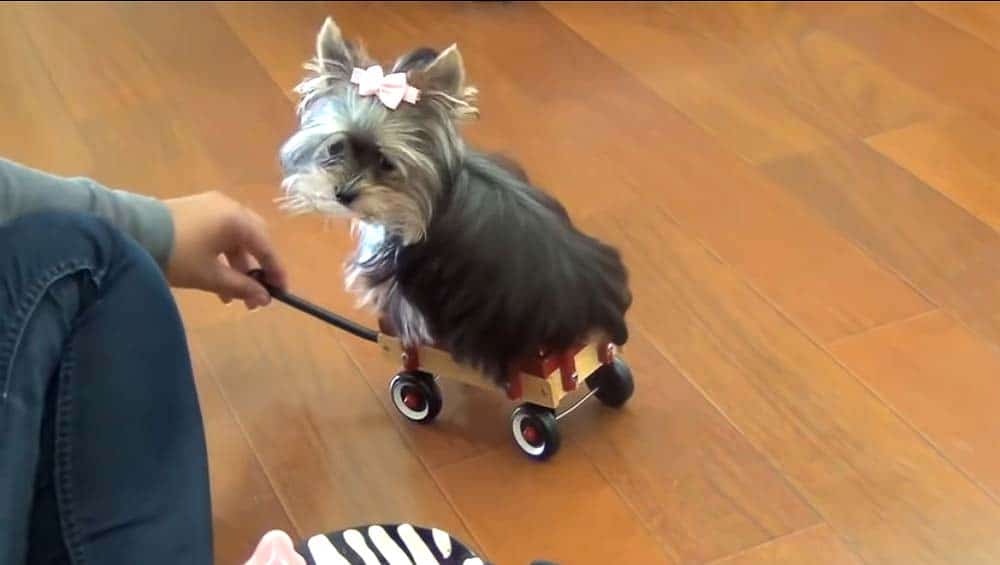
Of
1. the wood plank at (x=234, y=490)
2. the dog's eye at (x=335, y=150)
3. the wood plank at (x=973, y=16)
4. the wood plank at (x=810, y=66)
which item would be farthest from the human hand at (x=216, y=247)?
the wood plank at (x=973, y=16)

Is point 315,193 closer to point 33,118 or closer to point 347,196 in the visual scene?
point 347,196

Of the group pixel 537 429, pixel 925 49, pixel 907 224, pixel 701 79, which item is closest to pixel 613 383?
pixel 537 429

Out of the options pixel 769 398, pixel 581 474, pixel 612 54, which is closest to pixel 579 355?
pixel 581 474

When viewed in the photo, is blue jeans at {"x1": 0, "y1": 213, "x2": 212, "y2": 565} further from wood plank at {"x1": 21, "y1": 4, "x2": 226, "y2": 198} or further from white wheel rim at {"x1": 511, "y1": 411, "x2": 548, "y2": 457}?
A: wood plank at {"x1": 21, "y1": 4, "x2": 226, "y2": 198}

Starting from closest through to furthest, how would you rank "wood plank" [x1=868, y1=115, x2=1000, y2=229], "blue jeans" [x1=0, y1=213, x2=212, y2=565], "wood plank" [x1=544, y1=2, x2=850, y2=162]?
1. "blue jeans" [x1=0, y1=213, x2=212, y2=565]
2. "wood plank" [x1=868, y1=115, x2=1000, y2=229]
3. "wood plank" [x1=544, y1=2, x2=850, y2=162]

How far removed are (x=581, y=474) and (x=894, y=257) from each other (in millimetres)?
564

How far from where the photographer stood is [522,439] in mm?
1508

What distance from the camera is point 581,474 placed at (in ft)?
4.87

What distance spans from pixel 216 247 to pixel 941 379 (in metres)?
0.82

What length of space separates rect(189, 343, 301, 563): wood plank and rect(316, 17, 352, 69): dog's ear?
46cm

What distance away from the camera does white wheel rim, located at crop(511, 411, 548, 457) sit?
1489 millimetres

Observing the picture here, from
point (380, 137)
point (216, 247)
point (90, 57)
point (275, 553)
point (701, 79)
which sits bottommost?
point (90, 57)

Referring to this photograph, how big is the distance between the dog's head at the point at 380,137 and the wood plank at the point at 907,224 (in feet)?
2.25

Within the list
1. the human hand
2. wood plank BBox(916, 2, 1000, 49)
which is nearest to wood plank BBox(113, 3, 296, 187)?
the human hand
